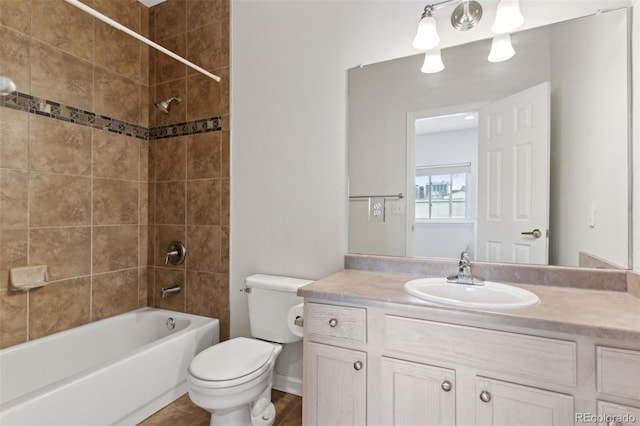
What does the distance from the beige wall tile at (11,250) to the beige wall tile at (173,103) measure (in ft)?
3.68

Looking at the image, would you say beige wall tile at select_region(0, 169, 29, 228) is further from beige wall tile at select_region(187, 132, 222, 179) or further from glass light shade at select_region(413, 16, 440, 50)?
glass light shade at select_region(413, 16, 440, 50)

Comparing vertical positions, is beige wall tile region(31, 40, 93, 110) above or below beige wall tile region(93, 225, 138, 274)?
above

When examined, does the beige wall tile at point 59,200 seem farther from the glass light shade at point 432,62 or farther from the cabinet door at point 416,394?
the glass light shade at point 432,62

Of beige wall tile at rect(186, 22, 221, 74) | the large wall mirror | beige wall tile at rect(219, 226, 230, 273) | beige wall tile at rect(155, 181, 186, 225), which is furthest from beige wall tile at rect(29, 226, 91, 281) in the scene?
the large wall mirror

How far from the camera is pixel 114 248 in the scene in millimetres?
2156

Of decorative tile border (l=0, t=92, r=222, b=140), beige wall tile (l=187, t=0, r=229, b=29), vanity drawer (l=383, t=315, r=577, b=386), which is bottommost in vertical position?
vanity drawer (l=383, t=315, r=577, b=386)

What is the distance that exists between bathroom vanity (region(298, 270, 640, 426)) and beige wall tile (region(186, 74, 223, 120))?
1.51m

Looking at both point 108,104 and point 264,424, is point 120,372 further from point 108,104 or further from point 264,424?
point 108,104

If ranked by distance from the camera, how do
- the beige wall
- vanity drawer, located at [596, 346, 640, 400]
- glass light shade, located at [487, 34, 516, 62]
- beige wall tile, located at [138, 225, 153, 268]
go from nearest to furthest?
vanity drawer, located at [596, 346, 640, 400]
glass light shade, located at [487, 34, 516, 62]
the beige wall
beige wall tile, located at [138, 225, 153, 268]

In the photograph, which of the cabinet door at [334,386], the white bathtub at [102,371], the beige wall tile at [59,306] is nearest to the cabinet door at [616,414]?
the cabinet door at [334,386]

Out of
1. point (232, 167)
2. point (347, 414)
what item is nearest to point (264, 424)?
point (347, 414)

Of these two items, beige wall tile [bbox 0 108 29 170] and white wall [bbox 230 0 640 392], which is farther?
white wall [bbox 230 0 640 392]

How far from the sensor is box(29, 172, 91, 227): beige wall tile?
5.69 ft

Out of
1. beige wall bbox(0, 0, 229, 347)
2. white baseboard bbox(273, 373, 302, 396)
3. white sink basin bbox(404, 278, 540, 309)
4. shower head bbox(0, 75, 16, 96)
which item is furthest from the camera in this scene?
white baseboard bbox(273, 373, 302, 396)
